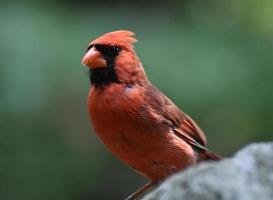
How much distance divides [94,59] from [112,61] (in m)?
0.11

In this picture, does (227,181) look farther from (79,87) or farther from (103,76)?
(79,87)

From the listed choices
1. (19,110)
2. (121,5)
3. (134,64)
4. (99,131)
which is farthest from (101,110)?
(121,5)

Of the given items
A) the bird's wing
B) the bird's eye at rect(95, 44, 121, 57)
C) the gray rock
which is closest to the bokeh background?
the bird's wing

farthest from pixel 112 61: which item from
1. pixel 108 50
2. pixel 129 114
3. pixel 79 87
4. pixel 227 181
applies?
pixel 227 181

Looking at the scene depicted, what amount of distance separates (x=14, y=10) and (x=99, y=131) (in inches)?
64.8

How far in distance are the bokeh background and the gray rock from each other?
233 cm

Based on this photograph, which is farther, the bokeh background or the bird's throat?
the bokeh background

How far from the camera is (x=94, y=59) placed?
10.9ft

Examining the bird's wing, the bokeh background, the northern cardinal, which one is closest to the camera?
the northern cardinal

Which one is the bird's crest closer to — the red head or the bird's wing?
the red head

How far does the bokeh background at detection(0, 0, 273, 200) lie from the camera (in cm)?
427

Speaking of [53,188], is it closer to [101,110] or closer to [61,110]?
[61,110]

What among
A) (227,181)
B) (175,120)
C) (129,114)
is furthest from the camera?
(175,120)

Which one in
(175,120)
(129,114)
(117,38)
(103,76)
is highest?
(117,38)
